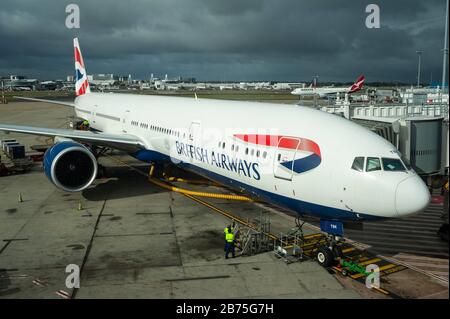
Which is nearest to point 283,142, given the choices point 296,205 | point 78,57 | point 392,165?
point 296,205

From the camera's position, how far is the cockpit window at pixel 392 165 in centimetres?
1158

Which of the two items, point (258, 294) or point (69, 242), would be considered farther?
point (69, 242)

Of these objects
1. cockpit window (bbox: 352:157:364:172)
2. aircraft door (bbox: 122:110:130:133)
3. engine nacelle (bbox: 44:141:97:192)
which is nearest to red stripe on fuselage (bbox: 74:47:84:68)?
aircraft door (bbox: 122:110:130:133)

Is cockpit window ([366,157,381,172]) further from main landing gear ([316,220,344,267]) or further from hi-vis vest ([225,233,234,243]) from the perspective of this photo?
hi-vis vest ([225,233,234,243])

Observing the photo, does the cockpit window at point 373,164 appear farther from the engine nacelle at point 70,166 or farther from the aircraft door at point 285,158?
the engine nacelle at point 70,166

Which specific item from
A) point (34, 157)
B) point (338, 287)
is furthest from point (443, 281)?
point (34, 157)

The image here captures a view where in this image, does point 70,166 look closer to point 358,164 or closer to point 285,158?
point 285,158

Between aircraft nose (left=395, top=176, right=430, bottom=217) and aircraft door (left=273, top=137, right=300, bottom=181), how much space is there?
339cm

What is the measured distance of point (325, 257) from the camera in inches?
518

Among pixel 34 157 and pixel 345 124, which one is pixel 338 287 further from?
pixel 34 157

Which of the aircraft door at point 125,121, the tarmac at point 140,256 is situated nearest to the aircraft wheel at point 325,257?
the tarmac at point 140,256

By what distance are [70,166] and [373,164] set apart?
48.1 feet

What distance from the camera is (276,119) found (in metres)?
14.9
